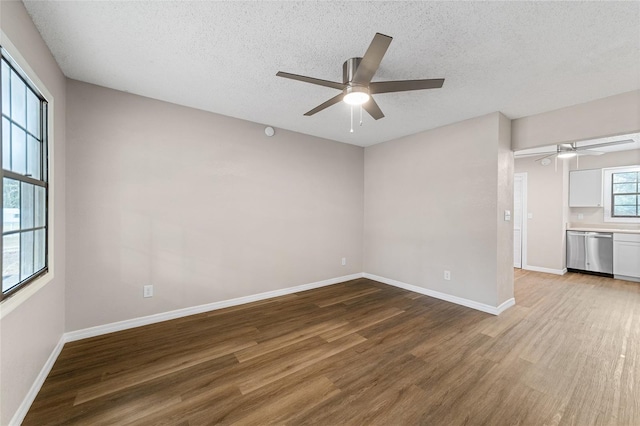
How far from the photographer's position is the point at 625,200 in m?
5.23

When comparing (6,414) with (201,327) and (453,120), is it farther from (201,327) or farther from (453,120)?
(453,120)

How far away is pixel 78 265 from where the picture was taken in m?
2.57

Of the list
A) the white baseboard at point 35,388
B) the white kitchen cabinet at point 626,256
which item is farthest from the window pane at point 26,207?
the white kitchen cabinet at point 626,256

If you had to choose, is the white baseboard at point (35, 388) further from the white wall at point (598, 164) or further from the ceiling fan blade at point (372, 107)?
the white wall at point (598, 164)

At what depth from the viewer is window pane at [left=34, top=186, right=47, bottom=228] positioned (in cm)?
196

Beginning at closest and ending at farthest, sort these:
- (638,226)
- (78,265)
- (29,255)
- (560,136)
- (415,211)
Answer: (29,255), (78,265), (560,136), (415,211), (638,226)

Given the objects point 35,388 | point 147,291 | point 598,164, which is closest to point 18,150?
point 35,388

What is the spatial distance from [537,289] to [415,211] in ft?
8.03

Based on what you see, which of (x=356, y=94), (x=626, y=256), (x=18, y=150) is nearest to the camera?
(x=18, y=150)

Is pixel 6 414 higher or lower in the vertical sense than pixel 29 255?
lower

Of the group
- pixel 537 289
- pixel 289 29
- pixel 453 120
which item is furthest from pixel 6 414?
pixel 537 289

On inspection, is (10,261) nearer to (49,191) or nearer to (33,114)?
(49,191)

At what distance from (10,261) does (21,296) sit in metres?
0.23

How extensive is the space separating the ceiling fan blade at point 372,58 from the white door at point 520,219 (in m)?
5.56
